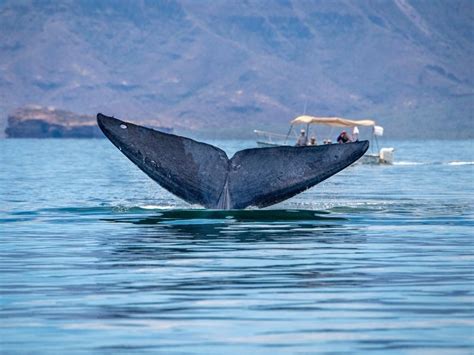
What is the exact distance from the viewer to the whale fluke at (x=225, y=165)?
91.8ft

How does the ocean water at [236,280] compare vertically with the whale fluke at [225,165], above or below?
below

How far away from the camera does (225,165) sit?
91.6ft

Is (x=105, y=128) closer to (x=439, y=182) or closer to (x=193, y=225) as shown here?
(x=193, y=225)

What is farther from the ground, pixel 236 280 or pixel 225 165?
pixel 225 165

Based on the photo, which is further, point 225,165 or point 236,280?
point 225,165

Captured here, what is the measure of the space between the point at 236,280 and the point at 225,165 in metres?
9.45

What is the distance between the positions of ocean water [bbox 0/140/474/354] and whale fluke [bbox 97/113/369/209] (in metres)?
0.47

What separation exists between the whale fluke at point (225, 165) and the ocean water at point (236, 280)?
0.47m

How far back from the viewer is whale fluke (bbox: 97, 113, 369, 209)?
91.8 ft

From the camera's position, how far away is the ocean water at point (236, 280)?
14242 millimetres

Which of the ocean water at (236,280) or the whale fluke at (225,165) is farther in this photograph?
the whale fluke at (225,165)

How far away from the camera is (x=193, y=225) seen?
26922 mm

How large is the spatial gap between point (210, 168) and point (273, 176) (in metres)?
1.23

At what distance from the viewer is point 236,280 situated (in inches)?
731
